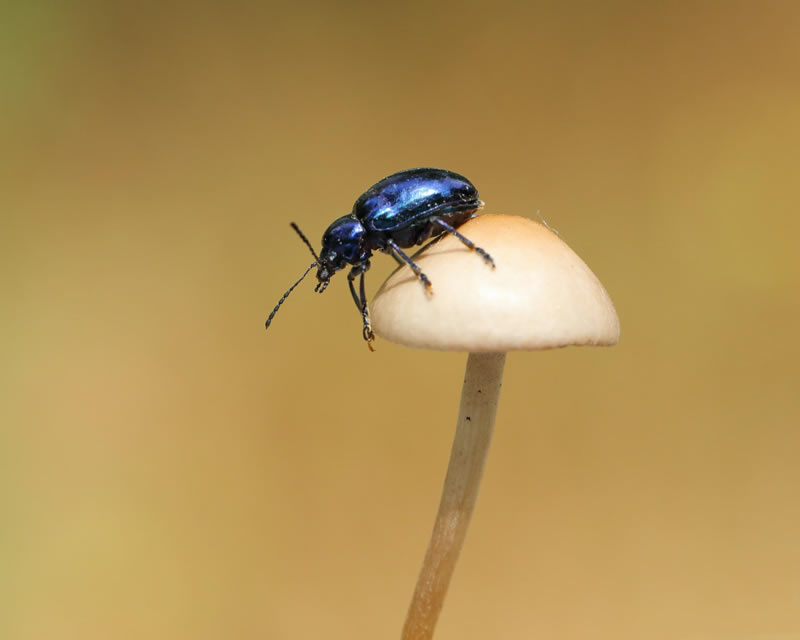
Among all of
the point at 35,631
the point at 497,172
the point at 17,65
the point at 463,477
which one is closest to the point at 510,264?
the point at 463,477

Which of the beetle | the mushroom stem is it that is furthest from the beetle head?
the mushroom stem

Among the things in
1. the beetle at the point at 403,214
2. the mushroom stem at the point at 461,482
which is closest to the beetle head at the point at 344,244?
the beetle at the point at 403,214

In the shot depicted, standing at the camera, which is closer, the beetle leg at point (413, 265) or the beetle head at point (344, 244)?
the beetle leg at point (413, 265)

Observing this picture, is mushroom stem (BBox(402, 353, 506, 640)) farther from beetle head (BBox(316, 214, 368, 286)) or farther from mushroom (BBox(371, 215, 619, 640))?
beetle head (BBox(316, 214, 368, 286))

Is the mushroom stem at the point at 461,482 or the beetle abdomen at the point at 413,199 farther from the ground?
the beetle abdomen at the point at 413,199

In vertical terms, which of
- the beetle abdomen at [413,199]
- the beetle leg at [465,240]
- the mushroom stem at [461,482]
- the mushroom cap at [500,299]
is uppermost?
the beetle abdomen at [413,199]

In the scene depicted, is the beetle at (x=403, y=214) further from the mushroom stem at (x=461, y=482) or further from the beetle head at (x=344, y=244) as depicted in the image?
the mushroom stem at (x=461, y=482)

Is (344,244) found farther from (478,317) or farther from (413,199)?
(478,317)
